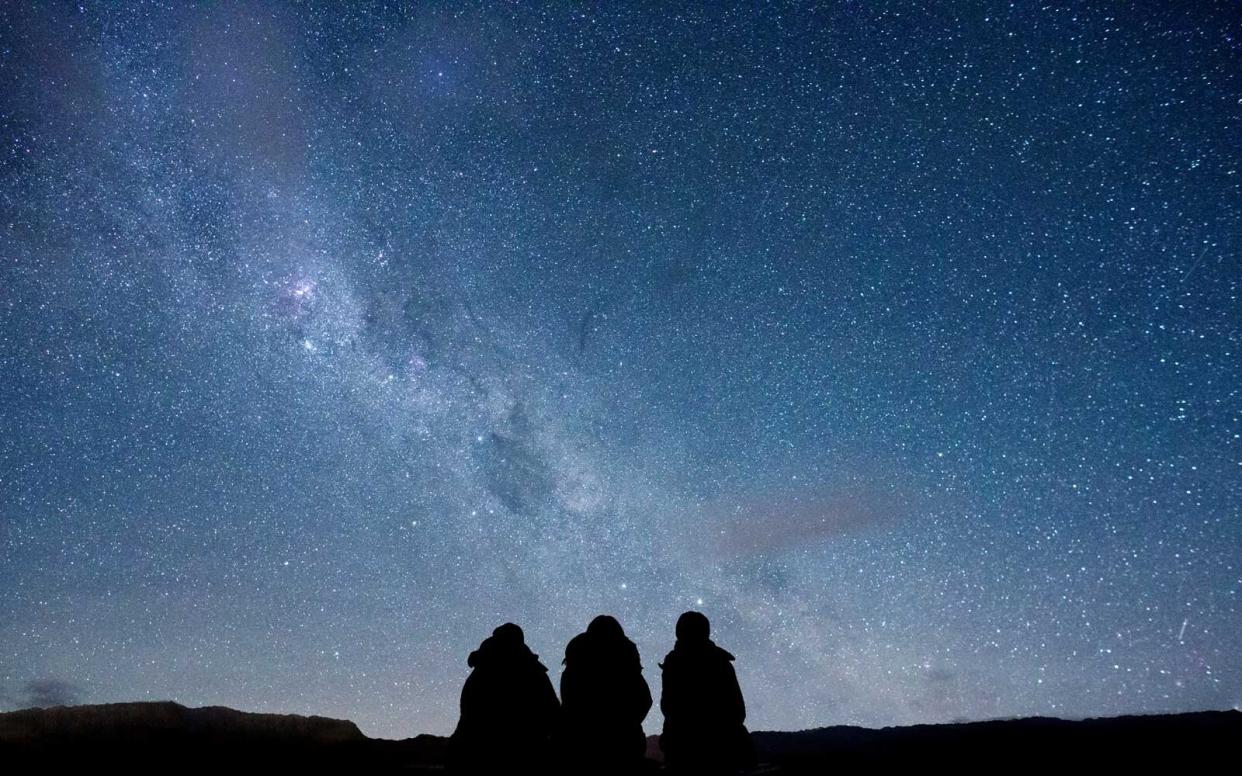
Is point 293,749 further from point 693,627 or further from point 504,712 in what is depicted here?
point 693,627

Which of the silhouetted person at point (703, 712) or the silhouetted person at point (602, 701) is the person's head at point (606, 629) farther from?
the silhouetted person at point (703, 712)

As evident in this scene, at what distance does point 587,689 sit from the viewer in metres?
9.23

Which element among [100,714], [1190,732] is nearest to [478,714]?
[100,714]

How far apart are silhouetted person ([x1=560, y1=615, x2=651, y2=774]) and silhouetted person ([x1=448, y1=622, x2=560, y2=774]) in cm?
38

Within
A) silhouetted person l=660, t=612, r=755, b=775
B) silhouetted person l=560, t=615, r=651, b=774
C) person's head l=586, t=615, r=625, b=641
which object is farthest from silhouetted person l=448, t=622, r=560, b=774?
silhouetted person l=660, t=612, r=755, b=775

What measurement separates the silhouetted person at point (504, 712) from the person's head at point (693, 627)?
224cm

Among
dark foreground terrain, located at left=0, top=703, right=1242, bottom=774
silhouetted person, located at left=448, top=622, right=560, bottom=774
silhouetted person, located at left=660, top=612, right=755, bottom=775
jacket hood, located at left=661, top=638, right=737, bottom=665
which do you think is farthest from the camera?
dark foreground terrain, located at left=0, top=703, right=1242, bottom=774

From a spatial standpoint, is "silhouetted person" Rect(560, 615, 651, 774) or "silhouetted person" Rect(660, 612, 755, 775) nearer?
"silhouetted person" Rect(560, 615, 651, 774)

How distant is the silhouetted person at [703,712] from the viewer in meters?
9.54

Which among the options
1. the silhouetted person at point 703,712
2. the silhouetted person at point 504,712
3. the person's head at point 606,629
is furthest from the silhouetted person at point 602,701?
the silhouetted person at point 703,712

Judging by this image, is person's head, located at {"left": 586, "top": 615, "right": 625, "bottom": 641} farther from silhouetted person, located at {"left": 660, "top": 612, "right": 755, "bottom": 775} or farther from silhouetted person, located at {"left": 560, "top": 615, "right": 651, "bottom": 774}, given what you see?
silhouetted person, located at {"left": 660, "top": 612, "right": 755, "bottom": 775}

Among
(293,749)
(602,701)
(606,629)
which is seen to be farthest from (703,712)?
(293,749)

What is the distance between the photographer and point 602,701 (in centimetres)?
912

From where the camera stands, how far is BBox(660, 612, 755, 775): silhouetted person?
954 cm
